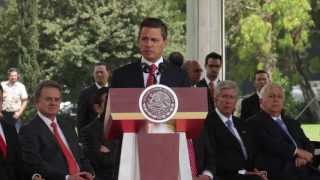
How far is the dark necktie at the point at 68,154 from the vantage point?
485cm

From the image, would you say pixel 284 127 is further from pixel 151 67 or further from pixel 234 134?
pixel 151 67

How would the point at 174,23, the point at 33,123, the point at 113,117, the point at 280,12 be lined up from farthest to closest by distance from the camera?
the point at 174,23 → the point at 280,12 → the point at 33,123 → the point at 113,117

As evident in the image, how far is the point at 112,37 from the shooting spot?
26.9 meters

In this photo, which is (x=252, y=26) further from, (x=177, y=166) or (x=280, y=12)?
(x=177, y=166)

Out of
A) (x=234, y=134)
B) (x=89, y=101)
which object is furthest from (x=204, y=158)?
(x=89, y=101)

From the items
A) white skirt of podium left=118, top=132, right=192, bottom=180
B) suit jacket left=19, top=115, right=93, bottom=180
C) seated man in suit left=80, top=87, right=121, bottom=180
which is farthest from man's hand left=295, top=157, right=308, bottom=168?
white skirt of podium left=118, top=132, right=192, bottom=180

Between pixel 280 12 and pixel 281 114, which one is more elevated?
pixel 280 12

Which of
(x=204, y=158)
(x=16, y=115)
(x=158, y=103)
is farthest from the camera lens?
(x=16, y=115)

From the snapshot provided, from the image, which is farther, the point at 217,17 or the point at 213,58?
the point at 217,17

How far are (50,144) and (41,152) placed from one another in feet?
0.25

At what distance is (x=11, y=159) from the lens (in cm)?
477

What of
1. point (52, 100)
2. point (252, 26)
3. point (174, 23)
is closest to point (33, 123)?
point (52, 100)

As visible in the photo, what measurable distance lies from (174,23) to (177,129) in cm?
2289

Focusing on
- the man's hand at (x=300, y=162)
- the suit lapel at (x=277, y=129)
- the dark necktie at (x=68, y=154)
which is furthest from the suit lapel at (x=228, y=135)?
the dark necktie at (x=68, y=154)
